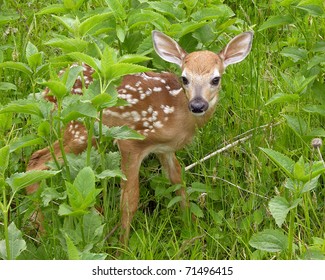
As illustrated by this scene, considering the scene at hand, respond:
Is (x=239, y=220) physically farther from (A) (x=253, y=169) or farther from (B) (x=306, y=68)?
(B) (x=306, y=68)

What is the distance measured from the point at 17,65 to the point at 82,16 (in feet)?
2.39

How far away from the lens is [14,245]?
149 inches

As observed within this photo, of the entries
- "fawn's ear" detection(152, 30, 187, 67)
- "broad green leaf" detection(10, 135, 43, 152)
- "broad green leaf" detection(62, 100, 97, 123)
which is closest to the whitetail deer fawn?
"fawn's ear" detection(152, 30, 187, 67)

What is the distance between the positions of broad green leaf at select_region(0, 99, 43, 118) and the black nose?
0.95 metres

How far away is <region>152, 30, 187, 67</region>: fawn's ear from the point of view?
4785mm

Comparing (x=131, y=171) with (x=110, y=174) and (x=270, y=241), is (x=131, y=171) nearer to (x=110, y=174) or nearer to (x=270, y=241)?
(x=110, y=174)

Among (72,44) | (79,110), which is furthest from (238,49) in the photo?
(79,110)

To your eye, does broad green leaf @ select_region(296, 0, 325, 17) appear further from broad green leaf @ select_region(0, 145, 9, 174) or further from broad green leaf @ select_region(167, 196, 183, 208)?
broad green leaf @ select_region(0, 145, 9, 174)

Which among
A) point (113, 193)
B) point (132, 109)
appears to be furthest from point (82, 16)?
point (113, 193)

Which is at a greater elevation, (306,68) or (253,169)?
(306,68)

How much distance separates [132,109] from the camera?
15.9 feet
